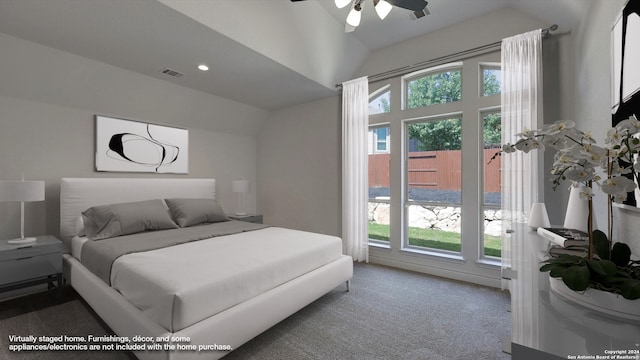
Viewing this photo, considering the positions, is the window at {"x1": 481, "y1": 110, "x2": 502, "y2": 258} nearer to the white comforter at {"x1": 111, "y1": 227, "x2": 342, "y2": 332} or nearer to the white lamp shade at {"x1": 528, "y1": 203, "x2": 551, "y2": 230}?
the white lamp shade at {"x1": 528, "y1": 203, "x2": 551, "y2": 230}

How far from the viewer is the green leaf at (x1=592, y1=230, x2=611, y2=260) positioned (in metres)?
0.92

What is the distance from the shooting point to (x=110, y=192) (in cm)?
323

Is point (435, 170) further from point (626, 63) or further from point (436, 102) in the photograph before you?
point (626, 63)

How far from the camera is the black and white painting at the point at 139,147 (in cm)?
332

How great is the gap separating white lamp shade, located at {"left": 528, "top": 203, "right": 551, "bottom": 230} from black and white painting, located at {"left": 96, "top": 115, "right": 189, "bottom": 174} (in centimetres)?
435

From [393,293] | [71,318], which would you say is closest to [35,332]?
[71,318]

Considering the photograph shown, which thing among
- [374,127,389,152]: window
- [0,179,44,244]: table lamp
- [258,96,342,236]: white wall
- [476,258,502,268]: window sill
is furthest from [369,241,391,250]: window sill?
[0,179,44,244]: table lamp

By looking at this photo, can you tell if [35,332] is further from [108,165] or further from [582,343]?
[582,343]

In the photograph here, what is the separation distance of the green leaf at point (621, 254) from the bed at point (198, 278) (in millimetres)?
1818

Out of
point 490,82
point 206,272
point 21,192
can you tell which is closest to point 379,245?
point 490,82

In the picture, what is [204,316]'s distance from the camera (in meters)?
1.55

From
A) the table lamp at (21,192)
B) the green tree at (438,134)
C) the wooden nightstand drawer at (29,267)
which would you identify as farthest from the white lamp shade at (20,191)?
the green tree at (438,134)

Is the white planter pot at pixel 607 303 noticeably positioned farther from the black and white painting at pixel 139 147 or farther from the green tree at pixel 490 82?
the black and white painting at pixel 139 147

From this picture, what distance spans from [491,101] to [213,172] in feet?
13.8
